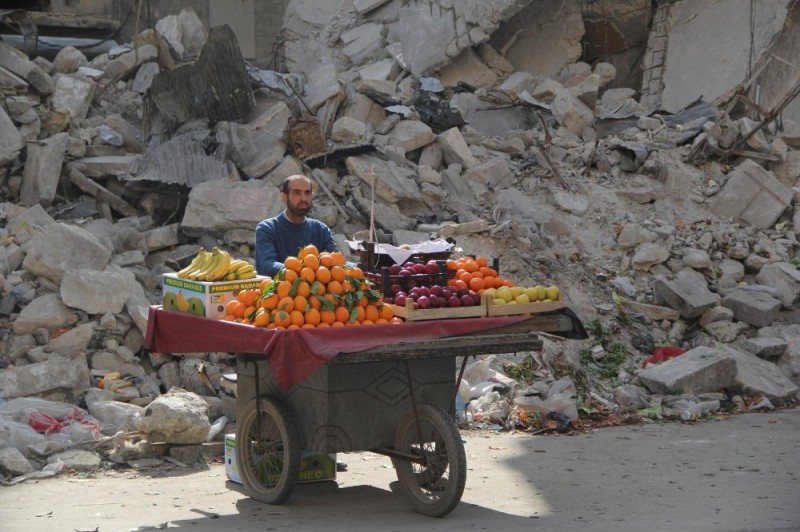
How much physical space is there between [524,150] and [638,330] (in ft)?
11.1

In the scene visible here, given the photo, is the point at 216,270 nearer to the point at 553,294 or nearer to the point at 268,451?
the point at 268,451

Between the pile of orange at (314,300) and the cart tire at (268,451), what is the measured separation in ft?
2.05

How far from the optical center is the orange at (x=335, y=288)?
209 inches

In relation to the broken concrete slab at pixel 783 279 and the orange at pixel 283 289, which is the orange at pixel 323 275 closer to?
the orange at pixel 283 289

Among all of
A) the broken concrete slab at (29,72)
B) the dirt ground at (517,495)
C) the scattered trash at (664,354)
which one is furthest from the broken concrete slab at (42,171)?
the scattered trash at (664,354)

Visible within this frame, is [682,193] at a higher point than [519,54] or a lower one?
lower

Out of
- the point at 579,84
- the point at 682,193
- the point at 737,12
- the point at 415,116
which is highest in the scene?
the point at 737,12

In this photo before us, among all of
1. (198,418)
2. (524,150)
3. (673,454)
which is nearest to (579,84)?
(524,150)

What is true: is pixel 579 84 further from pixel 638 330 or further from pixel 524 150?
pixel 638 330

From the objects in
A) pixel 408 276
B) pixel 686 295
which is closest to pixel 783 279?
pixel 686 295

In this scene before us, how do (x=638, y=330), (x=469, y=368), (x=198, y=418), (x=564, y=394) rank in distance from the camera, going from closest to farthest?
(x=198, y=418) → (x=564, y=394) → (x=469, y=368) → (x=638, y=330)

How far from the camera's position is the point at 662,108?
15.2 meters

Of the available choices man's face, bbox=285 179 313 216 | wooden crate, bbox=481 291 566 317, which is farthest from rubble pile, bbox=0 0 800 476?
wooden crate, bbox=481 291 566 317

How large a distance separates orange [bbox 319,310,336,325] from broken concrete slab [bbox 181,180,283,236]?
214 inches
